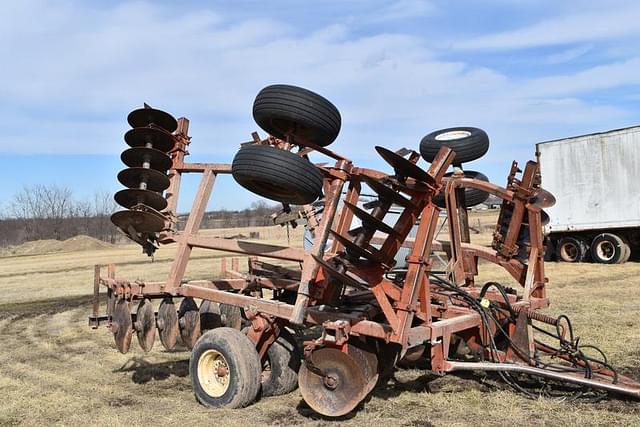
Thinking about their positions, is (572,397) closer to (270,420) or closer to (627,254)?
(270,420)

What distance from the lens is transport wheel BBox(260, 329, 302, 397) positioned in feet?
18.7

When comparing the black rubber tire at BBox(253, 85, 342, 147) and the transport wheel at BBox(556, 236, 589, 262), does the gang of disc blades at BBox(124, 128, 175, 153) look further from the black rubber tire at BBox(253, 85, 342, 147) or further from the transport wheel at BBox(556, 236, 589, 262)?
the transport wheel at BBox(556, 236, 589, 262)

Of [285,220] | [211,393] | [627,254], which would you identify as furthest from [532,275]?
[627,254]

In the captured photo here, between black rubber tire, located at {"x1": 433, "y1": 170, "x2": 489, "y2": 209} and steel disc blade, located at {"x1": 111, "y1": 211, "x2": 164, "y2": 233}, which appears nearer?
steel disc blade, located at {"x1": 111, "y1": 211, "x2": 164, "y2": 233}

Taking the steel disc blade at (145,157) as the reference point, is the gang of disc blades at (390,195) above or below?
below

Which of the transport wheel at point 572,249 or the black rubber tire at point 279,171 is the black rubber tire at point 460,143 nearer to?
the black rubber tire at point 279,171

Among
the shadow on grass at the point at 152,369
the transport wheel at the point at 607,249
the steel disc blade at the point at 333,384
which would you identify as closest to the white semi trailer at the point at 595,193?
the transport wheel at the point at 607,249

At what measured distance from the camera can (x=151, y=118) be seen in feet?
21.1

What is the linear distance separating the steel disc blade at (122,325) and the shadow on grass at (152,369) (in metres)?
0.39

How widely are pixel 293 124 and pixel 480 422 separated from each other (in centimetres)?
282

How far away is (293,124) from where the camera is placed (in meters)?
5.11

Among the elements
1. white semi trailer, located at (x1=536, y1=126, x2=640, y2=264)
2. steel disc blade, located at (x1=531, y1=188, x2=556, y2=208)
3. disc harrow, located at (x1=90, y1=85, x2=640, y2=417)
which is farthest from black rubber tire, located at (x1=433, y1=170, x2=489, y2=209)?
white semi trailer, located at (x1=536, y1=126, x2=640, y2=264)

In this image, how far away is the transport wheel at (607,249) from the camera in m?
18.1

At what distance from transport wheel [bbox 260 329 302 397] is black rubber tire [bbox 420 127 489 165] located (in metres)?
2.82
